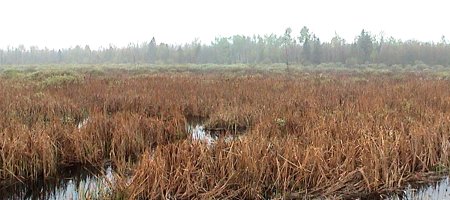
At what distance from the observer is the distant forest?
58.2m

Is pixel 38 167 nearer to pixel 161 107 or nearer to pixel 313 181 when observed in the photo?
pixel 313 181

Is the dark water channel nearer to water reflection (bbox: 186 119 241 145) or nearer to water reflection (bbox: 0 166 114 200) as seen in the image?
water reflection (bbox: 0 166 114 200)

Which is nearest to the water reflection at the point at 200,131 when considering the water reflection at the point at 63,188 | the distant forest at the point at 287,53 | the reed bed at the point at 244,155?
the reed bed at the point at 244,155

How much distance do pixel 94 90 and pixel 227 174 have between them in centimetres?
928

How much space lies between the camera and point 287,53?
2484 inches

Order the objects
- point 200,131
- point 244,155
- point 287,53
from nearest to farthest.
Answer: point 244,155, point 200,131, point 287,53

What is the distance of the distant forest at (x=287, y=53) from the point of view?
58.2m

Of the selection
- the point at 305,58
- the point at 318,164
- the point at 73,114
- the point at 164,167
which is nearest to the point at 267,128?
the point at 318,164

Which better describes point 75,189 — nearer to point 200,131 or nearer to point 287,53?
point 200,131

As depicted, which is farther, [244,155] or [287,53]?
[287,53]

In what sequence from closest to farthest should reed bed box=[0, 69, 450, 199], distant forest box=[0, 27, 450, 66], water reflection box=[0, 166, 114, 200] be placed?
1. water reflection box=[0, 166, 114, 200]
2. reed bed box=[0, 69, 450, 199]
3. distant forest box=[0, 27, 450, 66]

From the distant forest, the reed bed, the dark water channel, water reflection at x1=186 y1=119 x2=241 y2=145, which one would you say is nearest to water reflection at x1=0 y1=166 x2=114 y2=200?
the dark water channel

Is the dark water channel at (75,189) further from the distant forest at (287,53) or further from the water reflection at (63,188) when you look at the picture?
the distant forest at (287,53)

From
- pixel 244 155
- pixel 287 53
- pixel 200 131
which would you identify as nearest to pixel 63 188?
pixel 244 155
